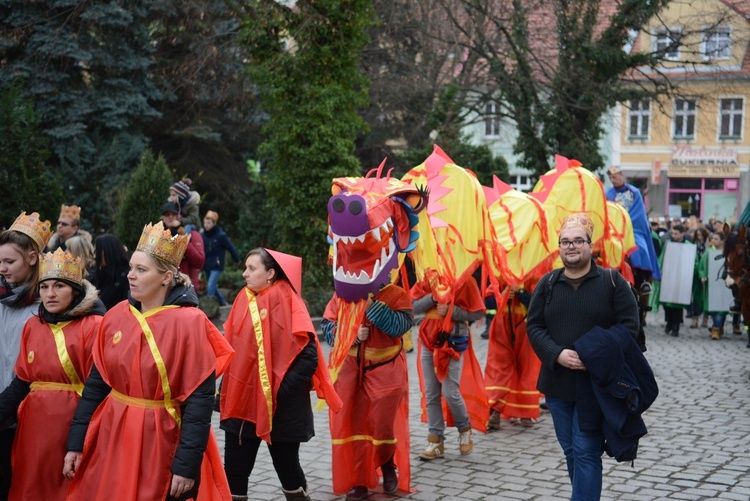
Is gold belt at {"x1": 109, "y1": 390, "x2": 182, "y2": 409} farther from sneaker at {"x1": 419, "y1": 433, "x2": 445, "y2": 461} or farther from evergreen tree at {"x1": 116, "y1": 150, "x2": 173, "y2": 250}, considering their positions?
evergreen tree at {"x1": 116, "y1": 150, "x2": 173, "y2": 250}

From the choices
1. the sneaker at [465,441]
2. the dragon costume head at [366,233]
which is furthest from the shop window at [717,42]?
the dragon costume head at [366,233]

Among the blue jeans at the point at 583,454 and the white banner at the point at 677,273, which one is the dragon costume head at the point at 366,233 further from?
the white banner at the point at 677,273

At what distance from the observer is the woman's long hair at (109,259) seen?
7.51 m

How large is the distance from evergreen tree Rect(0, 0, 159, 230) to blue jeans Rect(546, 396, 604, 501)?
13422mm

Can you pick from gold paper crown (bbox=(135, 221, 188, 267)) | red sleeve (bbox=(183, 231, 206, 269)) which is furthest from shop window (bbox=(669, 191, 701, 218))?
gold paper crown (bbox=(135, 221, 188, 267))

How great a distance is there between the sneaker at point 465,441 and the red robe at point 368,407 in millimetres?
1350

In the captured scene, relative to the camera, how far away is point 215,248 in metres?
14.9

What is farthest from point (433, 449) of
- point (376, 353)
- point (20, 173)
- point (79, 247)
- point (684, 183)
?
point (684, 183)

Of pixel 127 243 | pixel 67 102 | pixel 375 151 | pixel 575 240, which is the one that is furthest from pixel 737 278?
pixel 375 151

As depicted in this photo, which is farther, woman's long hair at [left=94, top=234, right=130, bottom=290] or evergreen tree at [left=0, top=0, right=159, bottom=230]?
evergreen tree at [left=0, top=0, right=159, bottom=230]

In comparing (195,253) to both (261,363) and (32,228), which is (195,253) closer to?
(32,228)

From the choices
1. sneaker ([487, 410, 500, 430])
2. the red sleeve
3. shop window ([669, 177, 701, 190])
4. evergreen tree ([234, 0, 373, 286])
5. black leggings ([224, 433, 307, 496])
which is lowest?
sneaker ([487, 410, 500, 430])

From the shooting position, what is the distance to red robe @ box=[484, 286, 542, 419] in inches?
336

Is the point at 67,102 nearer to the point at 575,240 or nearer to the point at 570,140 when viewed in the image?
the point at 570,140
